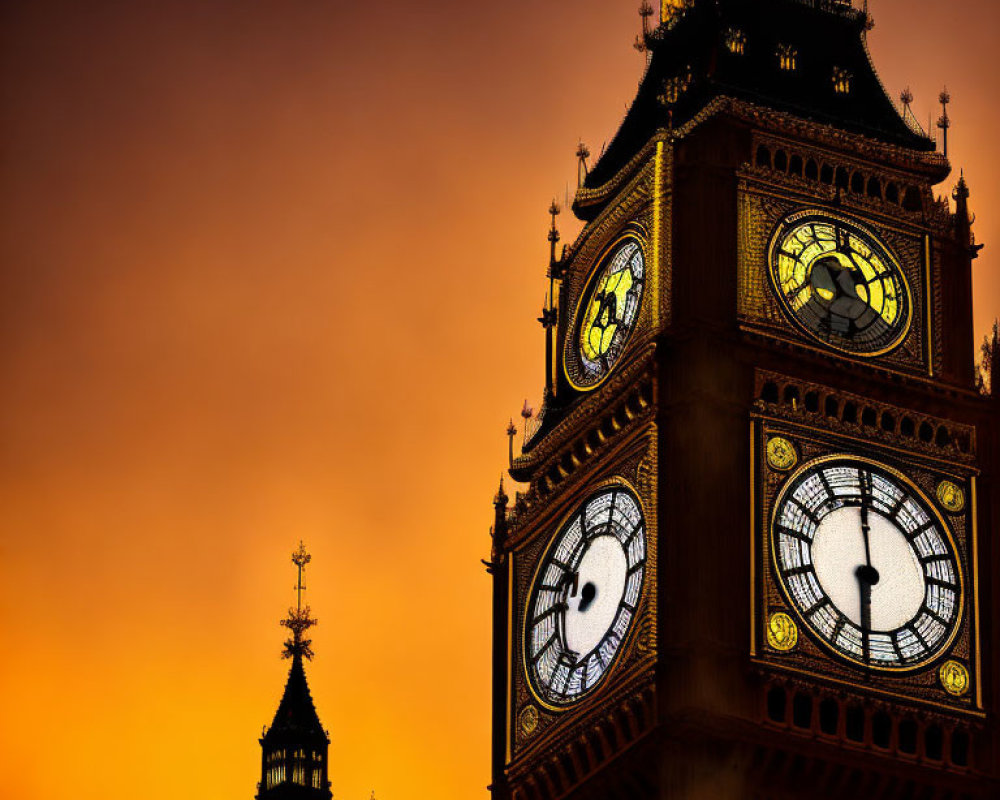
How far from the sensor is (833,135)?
7688 centimetres

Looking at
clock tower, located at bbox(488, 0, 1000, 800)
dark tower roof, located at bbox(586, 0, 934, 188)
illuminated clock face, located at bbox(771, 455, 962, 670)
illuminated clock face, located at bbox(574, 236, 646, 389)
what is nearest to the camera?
clock tower, located at bbox(488, 0, 1000, 800)

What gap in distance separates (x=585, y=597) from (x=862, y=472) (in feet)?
19.4

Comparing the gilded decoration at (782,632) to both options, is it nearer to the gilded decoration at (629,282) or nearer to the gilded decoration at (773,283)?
the gilded decoration at (773,283)

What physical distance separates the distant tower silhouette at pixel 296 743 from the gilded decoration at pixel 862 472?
18.6 meters

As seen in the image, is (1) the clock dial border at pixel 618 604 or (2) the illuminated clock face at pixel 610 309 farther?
(2) the illuminated clock face at pixel 610 309

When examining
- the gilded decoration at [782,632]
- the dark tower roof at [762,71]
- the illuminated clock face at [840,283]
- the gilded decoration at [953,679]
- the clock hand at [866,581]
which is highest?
the dark tower roof at [762,71]

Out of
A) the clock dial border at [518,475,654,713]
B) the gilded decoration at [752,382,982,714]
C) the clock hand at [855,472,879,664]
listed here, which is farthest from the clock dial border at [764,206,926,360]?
the clock dial border at [518,475,654,713]

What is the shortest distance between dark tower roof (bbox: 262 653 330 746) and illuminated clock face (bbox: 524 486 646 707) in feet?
48.5

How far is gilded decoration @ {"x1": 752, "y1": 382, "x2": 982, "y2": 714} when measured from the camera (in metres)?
71.7

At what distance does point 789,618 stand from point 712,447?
357 cm

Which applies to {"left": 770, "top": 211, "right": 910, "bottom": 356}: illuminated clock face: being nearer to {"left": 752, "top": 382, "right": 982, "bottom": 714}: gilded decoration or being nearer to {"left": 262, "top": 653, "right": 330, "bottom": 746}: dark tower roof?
{"left": 752, "top": 382, "right": 982, "bottom": 714}: gilded decoration

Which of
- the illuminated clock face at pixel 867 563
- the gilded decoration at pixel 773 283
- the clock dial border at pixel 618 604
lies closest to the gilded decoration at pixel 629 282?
the gilded decoration at pixel 773 283

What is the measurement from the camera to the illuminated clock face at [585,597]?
7312 centimetres

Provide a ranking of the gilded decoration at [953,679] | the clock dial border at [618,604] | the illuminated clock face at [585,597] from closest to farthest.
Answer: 1. the clock dial border at [618,604]
2. the gilded decoration at [953,679]
3. the illuminated clock face at [585,597]
